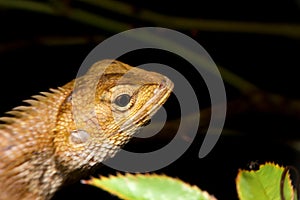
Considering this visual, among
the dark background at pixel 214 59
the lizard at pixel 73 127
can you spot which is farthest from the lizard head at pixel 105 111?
the dark background at pixel 214 59

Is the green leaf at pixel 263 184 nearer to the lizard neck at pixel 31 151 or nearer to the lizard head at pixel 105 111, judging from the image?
the lizard head at pixel 105 111

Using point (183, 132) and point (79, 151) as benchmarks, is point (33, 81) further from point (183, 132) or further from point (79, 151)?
point (79, 151)

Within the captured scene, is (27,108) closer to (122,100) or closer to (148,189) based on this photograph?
(122,100)

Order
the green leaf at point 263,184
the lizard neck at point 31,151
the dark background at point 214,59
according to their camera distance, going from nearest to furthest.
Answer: the green leaf at point 263,184 < the lizard neck at point 31,151 < the dark background at point 214,59

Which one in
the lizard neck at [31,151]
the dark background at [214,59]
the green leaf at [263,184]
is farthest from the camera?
the dark background at [214,59]

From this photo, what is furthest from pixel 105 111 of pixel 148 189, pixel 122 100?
pixel 148 189

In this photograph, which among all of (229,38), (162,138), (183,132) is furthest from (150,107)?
(229,38)

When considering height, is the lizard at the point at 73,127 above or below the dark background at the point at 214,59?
below
